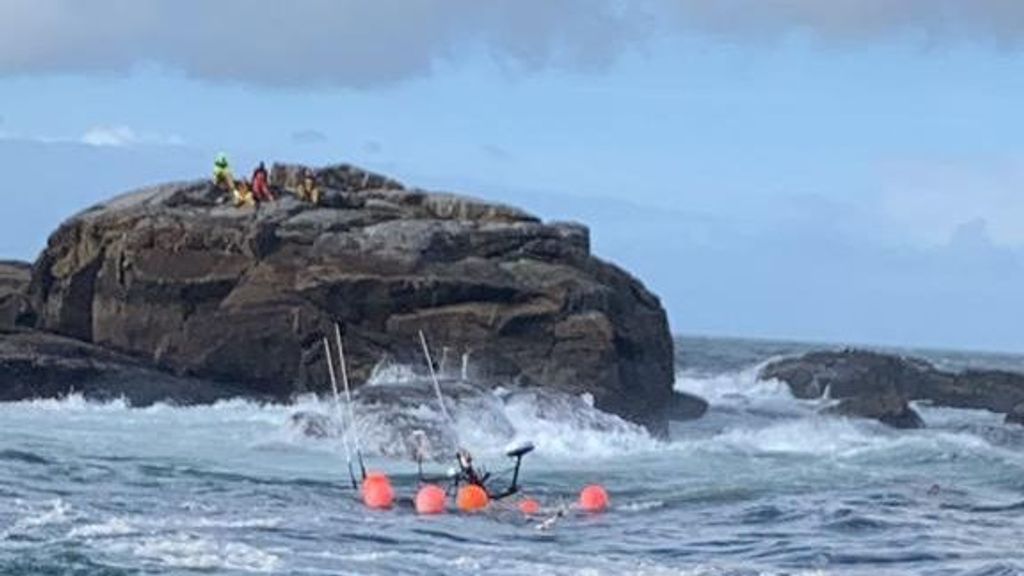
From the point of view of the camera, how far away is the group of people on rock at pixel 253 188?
4797 centimetres

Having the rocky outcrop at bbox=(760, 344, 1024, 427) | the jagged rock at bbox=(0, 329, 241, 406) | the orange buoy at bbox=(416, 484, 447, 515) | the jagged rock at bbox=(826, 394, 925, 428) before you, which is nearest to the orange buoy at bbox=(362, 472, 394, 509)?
the orange buoy at bbox=(416, 484, 447, 515)

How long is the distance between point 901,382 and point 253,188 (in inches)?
1094

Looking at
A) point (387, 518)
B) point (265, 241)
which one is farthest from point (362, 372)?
point (387, 518)

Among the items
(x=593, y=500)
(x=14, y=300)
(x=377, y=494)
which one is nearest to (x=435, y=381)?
(x=593, y=500)

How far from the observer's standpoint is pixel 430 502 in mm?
28094

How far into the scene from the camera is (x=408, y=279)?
147 feet

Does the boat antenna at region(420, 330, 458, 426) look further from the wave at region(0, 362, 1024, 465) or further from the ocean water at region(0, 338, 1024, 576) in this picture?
the ocean water at region(0, 338, 1024, 576)

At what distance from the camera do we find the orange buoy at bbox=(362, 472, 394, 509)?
2858 cm

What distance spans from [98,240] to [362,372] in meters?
7.57

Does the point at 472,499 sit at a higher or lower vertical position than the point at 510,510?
higher

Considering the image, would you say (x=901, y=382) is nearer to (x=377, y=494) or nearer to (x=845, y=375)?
(x=845, y=375)

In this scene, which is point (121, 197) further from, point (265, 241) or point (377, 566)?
point (377, 566)

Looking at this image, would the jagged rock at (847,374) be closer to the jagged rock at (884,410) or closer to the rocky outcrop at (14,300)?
the jagged rock at (884,410)

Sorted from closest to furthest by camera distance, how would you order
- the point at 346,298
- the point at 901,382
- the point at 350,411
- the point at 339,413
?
the point at 339,413
the point at 350,411
the point at 346,298
the point at 901,382
